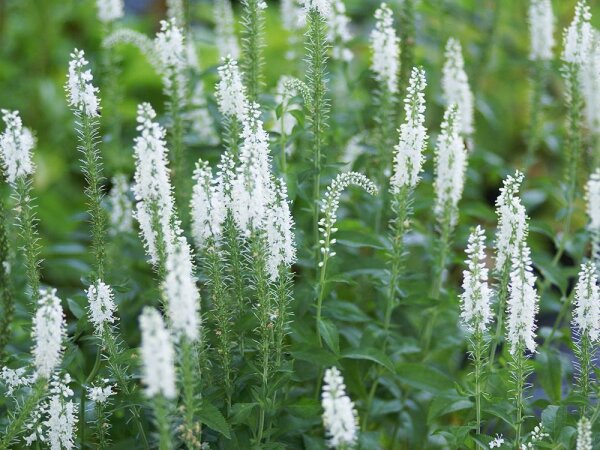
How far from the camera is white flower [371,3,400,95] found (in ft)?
15.0

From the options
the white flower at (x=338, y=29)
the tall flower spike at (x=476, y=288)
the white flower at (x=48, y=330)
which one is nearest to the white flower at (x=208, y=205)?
the white flower at (x=48, y=330)

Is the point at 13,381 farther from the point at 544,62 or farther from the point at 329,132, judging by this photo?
the point at 544,62

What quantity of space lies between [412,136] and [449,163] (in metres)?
0.32

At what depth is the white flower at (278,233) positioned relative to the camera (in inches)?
139

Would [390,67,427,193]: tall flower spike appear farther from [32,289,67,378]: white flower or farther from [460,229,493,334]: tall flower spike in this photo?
[32,289,67,378]: white flower

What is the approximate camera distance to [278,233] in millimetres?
3557

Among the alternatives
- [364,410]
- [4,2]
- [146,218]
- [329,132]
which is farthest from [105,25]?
[4,2]

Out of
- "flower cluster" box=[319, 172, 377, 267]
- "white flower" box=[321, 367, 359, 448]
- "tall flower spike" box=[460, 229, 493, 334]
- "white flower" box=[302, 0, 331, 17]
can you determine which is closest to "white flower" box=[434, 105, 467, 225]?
"flower cluster" box=[319, 172, 377, 267]

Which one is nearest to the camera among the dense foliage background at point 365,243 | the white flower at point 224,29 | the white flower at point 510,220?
the white flower at point 510,220

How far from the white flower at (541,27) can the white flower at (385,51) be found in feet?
3.94

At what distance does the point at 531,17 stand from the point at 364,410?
273 centimetres

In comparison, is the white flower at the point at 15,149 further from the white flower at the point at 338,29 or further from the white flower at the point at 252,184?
the white flower at the point at 338,29

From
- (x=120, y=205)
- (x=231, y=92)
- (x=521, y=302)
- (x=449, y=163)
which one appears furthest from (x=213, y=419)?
(x=120, y=205)

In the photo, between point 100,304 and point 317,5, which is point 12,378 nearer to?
point 100,304
